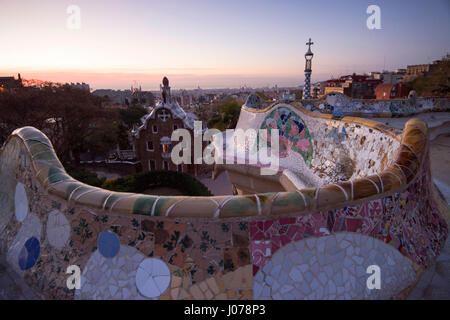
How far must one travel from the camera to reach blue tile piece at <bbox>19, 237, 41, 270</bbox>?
9.28 feet

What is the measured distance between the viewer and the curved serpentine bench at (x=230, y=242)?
214 centimetres

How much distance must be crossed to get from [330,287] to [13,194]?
385 cm

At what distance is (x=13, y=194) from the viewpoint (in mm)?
3525

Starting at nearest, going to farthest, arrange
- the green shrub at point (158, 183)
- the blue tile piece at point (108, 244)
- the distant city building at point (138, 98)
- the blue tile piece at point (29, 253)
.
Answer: the blue tile piece at point (108, 244)
the blue tile piece at point (29, 253)
the green shrub at point (158, 183)
the distant city building at point (138, 98)

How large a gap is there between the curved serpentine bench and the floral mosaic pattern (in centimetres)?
404

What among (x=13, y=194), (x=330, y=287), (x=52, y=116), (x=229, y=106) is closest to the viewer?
(x=330, y=287)

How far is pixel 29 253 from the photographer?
2922 mm

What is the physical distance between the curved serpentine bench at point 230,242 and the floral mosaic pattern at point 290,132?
13.2 feet

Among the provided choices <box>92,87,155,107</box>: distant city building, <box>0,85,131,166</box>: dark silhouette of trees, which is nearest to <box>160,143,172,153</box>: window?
<box>0,85,131,166</box>: dark silhouette of trees

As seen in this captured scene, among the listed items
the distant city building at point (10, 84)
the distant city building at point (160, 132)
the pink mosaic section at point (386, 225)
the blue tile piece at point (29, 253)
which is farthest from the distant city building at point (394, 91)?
the blue tile piece at point (29, 253)

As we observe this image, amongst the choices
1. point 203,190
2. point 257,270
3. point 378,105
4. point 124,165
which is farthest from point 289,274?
point 124,165

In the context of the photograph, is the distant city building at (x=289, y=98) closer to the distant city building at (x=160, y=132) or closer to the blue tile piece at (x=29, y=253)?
the blue tile piece at (x=29, y=253)

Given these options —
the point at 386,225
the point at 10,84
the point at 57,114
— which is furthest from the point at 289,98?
the point at 10,84

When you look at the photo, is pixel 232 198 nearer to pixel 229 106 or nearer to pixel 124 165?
pixel 124 165
